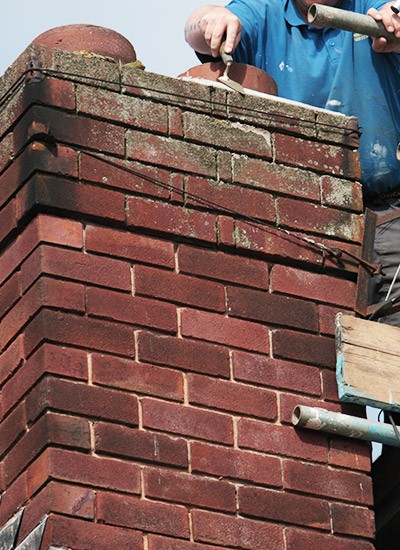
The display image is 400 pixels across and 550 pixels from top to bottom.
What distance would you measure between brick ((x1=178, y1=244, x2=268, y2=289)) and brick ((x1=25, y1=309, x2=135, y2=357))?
0.41 m

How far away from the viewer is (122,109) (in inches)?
267

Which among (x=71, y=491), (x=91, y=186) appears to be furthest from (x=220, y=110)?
(x=71, y=491)

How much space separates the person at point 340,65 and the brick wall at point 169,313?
52 cm

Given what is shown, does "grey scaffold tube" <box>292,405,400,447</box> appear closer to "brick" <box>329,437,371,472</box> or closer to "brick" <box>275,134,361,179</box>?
"brick" <box>329,437,371,472</box>

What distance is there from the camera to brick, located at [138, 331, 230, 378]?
6.39m

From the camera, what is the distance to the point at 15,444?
6227 mm

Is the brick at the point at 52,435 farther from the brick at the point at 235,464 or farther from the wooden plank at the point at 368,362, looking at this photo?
the wooden plank at the point at 368,362

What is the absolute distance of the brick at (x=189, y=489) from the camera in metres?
6.13

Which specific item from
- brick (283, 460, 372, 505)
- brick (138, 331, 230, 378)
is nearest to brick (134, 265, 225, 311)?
brick (138, 331, 230, 378)


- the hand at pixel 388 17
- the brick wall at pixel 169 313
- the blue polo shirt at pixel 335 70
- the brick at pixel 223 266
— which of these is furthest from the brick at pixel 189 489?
the hand at pixel 388 17

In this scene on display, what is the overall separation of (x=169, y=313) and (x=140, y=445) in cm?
56

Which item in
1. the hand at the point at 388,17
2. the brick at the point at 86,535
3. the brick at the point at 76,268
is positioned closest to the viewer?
the brick at the point at 86,535

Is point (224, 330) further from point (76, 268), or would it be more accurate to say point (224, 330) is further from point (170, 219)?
point (76, 268)

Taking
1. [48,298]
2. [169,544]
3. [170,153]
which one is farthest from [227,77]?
[169,544]
